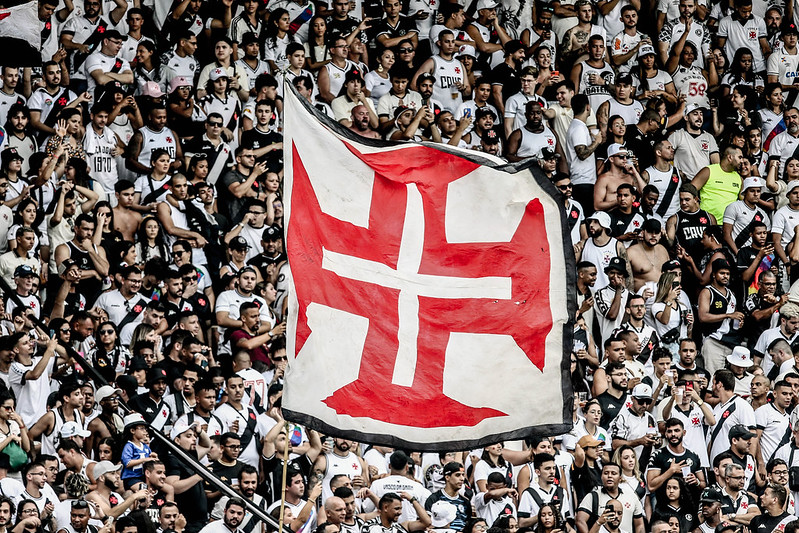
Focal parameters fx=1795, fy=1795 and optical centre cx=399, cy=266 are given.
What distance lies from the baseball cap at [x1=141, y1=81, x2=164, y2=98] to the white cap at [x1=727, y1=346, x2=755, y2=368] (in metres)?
6.07

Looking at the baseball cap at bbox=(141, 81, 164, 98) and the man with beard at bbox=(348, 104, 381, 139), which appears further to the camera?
the man with beard at bbox=(348, 104, 381, 139)

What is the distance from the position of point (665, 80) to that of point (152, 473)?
8968 mm

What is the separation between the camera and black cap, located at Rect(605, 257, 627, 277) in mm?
17125

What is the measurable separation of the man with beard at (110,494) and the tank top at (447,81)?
686 centimetres

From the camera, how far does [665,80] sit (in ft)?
66.2

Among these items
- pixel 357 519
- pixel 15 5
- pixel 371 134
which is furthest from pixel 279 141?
pixel 357 519

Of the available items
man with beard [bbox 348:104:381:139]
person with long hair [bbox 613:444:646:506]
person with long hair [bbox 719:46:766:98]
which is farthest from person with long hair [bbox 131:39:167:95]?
person with long hair [bbox 719:46:766:98]

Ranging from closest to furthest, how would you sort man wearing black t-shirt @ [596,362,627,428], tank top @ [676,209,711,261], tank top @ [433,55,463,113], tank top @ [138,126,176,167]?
man wearing black t-shirt @ [596,362,627,428] → tank top @ [138,126,176,167] → tank top @ [676,209,711,261] → tank top @ [433,55,463,113]

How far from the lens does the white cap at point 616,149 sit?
18.5m

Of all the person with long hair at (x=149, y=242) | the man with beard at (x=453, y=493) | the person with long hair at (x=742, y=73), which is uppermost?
the person with long hair at (x=742, y=73)

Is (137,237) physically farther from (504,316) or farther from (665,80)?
(504,316)

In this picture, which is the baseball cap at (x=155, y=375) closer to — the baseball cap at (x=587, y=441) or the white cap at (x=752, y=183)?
the baseball cap at (x=587, y=441)

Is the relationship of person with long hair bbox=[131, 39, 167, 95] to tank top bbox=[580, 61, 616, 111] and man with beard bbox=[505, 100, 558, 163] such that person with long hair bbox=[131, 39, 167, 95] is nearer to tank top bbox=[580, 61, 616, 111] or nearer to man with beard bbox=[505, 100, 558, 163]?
man with beard bbox=[505, 100, 558, 163]

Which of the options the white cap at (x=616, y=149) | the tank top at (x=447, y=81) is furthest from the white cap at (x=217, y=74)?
the white cap at (x=616, y=149)
